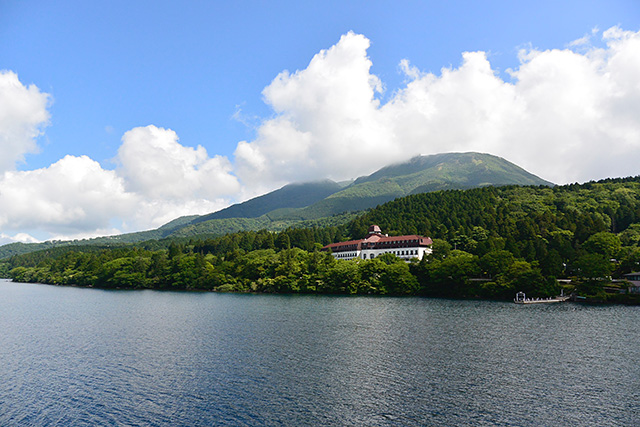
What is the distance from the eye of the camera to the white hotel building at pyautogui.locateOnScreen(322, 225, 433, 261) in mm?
141875

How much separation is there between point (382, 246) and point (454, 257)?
44.8 m

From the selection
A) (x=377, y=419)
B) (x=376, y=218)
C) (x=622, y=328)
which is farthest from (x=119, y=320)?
(x=376, y=218)

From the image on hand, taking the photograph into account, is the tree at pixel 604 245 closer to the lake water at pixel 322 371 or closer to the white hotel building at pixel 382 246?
the white hotel building at pixel 382 246

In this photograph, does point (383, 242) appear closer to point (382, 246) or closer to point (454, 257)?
point (382, 246)

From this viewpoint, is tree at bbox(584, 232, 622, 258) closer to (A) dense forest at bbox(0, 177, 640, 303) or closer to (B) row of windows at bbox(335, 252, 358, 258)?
(A) dense forest at bbox(0, 177, 640, 303)

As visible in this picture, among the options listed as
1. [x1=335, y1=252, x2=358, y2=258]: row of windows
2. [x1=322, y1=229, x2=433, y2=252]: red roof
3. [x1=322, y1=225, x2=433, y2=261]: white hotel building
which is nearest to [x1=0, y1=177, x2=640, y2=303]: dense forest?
[x1=322, y1=225, x2=433, y2=261]: white hotel building

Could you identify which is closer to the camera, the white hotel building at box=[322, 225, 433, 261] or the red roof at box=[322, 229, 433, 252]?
the white hotel building at box=[322, 225, 433, 261]

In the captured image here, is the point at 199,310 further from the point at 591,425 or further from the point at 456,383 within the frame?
the point at 591,425

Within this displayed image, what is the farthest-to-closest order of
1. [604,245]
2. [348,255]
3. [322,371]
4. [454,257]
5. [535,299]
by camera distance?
[348,255] → [454,257] → [604,245] → [535,299] → [322,371]

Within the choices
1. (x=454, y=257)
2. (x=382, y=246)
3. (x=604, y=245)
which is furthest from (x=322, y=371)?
(x=382, y=246)

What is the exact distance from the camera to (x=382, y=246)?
152m

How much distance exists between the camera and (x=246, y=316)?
220 feet

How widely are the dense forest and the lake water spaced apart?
3425cm

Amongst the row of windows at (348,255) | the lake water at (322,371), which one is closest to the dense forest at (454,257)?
the row of windows at (348,255)
